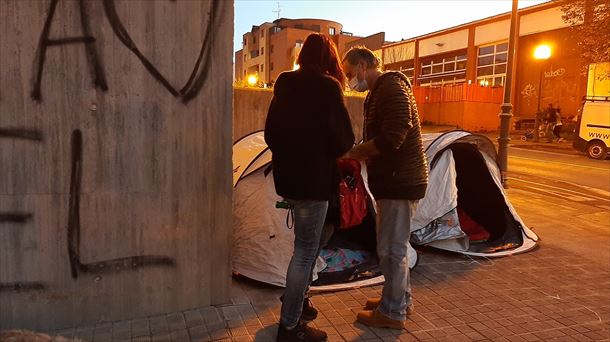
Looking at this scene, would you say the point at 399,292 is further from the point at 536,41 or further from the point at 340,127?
the point at 536,41

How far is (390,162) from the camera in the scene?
11.3ft

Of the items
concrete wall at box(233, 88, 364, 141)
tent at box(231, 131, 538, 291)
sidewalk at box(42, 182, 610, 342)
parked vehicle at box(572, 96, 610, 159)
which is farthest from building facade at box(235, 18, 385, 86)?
sidewalk at box(42, 182, 610, 342)

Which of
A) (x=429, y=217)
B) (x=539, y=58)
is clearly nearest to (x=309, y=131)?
(x=429, y=217)

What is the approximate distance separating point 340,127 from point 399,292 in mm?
1307

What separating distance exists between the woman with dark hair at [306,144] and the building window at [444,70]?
114 feet

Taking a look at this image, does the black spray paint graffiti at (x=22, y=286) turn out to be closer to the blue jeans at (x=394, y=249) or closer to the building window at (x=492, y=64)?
the blue jeans at (x=394, y=249)

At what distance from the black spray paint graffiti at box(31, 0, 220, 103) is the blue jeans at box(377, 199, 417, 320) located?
5.04 ft

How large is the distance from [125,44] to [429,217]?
136 inches

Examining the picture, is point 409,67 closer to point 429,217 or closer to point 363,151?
point 429,217

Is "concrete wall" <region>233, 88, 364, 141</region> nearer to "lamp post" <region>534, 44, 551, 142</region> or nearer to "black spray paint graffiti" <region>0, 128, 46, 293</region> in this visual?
"black spray paint graffiti" <region>0, 128, 46, 293</region>

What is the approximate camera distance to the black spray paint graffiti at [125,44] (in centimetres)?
316

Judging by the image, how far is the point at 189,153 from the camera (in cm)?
354

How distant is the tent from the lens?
169 inches

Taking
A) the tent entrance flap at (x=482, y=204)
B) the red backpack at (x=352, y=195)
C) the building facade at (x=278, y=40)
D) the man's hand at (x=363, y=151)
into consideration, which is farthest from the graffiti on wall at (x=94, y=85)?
the building facade at (x=278, y=40)
